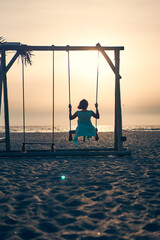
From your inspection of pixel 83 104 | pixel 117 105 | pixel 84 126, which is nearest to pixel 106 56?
pixel 117 105

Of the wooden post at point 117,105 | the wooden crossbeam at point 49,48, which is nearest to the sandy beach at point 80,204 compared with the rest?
the wooden post at point 117,105

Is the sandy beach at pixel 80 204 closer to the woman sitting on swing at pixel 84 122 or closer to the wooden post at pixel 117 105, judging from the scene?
the woman sitting on swing at pixel 84 122

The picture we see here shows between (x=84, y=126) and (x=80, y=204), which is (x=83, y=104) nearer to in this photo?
(x=84, y=126)

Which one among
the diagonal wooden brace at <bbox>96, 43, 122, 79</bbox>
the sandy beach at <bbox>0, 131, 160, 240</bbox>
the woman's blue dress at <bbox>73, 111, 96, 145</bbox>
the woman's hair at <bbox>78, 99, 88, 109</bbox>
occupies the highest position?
the diagonal wooden brace at <bbox>96, 43, 122, 79</bbox>

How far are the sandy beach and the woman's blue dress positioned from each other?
1153 mm

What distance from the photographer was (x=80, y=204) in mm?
3426

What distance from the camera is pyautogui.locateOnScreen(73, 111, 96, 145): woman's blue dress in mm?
6574

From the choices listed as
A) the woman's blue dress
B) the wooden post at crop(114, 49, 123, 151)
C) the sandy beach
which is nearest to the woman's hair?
the woman's blue dress

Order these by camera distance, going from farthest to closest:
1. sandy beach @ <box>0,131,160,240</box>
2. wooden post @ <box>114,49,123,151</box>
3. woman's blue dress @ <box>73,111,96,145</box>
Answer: wooden post @ <box>114,49,123,151</box> < woman's blue dress @ <box>73,111,96,145</box> < sandy beach @ <box>0,131,160,240</box>

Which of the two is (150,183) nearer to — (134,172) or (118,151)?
(134,172)

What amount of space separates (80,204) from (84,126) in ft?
11.0

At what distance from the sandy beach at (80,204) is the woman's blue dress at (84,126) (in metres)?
1.15

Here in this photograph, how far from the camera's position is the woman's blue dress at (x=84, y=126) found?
6574mm

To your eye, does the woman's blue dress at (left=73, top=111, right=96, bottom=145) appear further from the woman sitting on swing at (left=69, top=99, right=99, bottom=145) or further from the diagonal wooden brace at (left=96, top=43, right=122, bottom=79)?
the diagonal wooden brace at (left=96, top=43, right=122, bottom=79)
